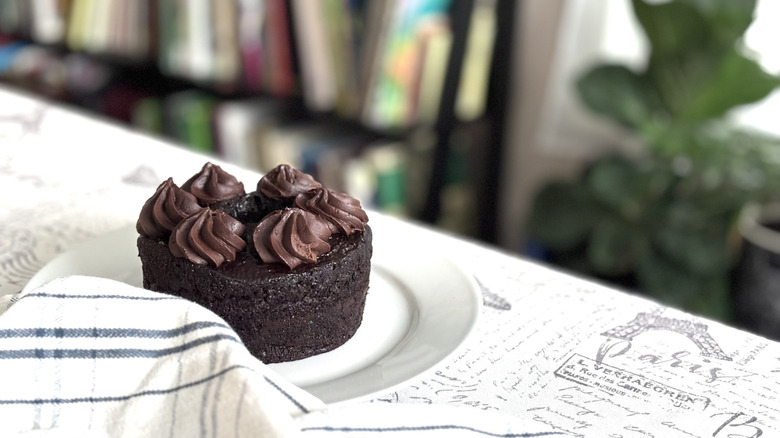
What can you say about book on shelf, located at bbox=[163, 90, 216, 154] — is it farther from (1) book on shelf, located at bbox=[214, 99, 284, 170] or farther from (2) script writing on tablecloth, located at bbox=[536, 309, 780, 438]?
(2) script writing on tablecloth, located at bbox=[536, 309, 780, 438]

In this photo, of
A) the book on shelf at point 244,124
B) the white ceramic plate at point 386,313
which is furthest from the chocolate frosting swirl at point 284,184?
the book on shelf at point 244,124

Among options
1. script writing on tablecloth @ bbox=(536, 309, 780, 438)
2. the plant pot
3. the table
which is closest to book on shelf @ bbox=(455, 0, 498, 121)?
the plant pot

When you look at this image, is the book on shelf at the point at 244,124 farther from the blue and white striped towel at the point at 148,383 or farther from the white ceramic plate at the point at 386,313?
the blue and white striped towel at the point at 148,383

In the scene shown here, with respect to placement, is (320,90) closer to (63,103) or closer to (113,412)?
(63,103)

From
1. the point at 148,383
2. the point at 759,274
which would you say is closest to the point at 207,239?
the point at 148,383

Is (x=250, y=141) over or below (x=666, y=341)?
below

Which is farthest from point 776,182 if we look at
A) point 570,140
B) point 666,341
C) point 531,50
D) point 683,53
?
point 666,341

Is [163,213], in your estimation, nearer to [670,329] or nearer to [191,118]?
[670,329]
